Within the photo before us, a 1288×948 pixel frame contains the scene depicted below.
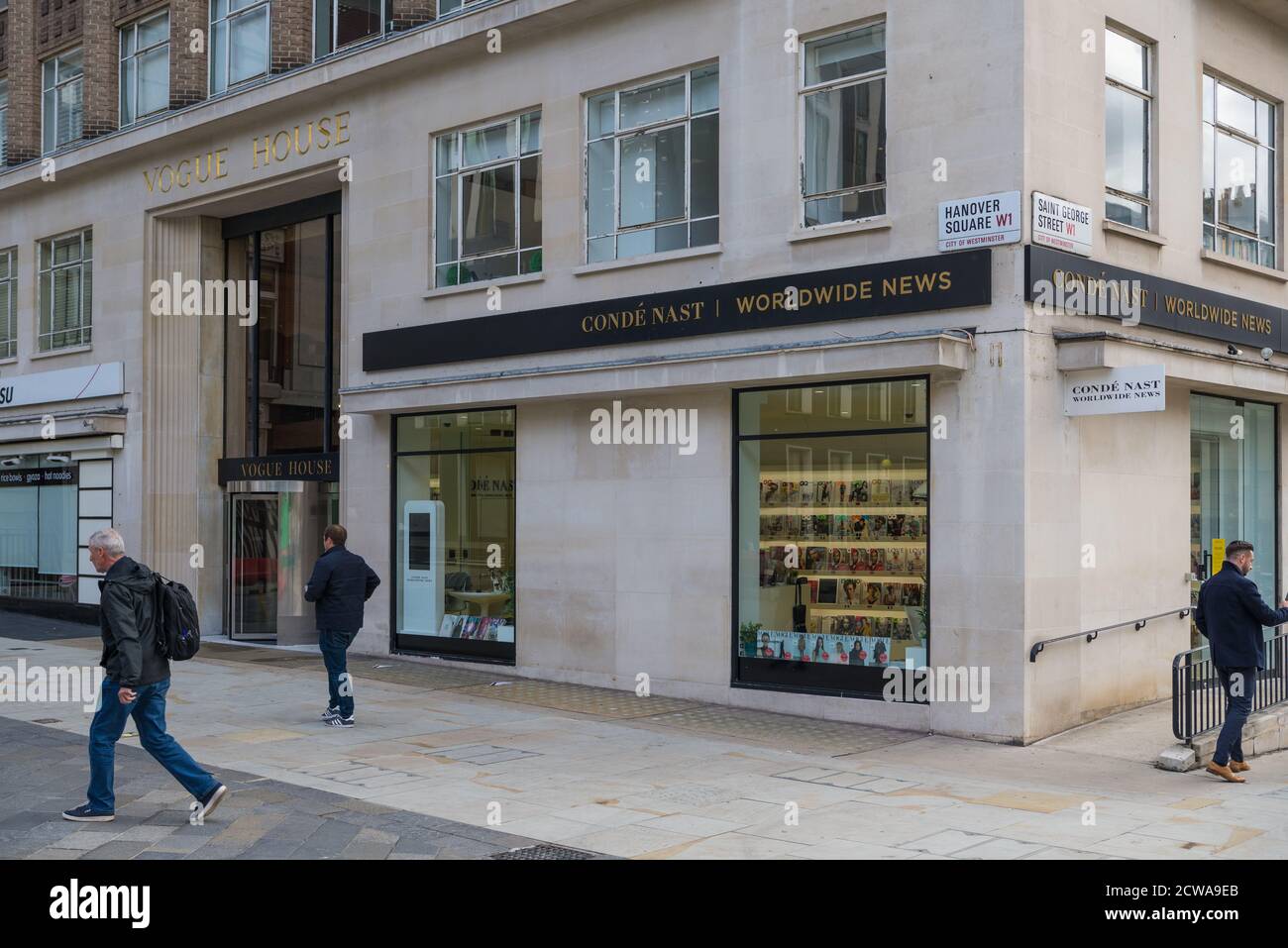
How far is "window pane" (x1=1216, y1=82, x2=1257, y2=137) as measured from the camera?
49.2 ft

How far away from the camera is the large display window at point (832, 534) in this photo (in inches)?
496

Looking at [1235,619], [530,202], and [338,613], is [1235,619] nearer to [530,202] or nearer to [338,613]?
[338,613]

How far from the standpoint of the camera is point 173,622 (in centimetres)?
828

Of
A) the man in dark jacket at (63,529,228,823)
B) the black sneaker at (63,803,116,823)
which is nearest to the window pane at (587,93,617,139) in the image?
the man in dark jacket at (63,529,228,823)

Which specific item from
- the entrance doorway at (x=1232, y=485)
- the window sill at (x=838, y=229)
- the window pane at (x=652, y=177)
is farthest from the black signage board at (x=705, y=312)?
the entrance doorway at (x=1232, y=485)

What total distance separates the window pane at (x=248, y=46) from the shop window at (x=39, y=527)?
7.37 m

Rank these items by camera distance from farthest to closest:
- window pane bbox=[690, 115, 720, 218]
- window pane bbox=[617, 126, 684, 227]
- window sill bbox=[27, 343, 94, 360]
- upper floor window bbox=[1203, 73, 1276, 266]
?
window sill bbox=[27, 343, 94, 360] < upper floor window bbox=[1203, 73, 1276, 266] < window pane bbox=[617, 126, 684, 227] < window pane bbox=[690, 115, 720, 218]

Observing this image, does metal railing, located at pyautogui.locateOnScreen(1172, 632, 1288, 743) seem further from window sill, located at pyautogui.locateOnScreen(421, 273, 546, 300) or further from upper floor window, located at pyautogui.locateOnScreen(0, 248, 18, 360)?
upper floor window, located at pyautogui.locateOnScreen(0, 248, 18, 360)

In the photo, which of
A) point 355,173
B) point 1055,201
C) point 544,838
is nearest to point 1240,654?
point 1055,201

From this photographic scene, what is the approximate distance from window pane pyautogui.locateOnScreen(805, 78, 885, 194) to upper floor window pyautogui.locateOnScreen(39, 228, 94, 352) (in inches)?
557

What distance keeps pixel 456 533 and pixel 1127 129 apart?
29.6 ft

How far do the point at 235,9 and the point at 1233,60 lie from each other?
45.9 feet

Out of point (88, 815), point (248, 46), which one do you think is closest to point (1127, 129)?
point (88, 815)

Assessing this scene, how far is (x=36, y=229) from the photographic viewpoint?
2358 cm
